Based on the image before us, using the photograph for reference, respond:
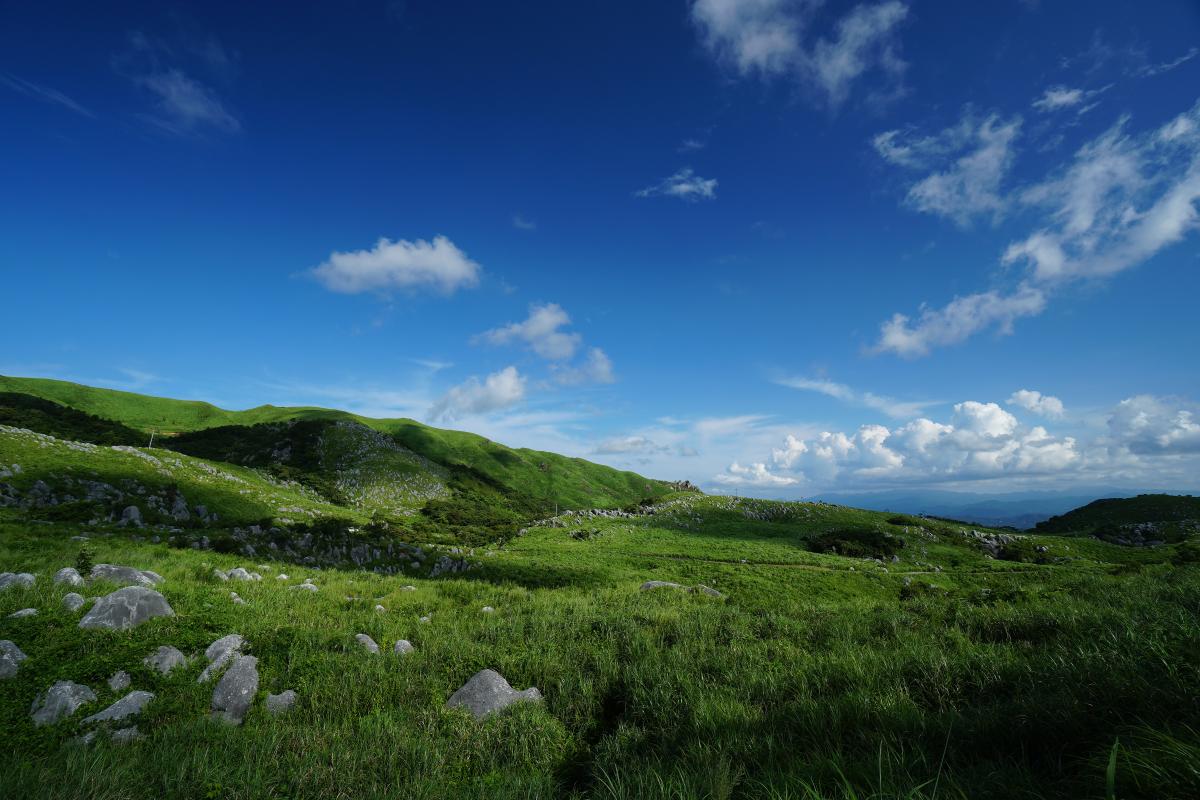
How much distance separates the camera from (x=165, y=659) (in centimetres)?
809

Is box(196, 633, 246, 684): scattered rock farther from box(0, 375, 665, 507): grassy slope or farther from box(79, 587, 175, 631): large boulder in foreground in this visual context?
box(0, 375, 665, 507): grassy slope

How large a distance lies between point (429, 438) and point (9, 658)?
153717 mm

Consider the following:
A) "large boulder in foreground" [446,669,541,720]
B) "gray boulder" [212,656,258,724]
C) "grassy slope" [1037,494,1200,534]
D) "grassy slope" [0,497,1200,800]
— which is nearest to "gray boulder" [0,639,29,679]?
"grassy slope" [0,497,1200,800]

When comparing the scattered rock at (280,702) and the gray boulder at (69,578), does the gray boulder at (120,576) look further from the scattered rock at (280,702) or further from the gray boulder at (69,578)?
the scattered rock at (280,702)

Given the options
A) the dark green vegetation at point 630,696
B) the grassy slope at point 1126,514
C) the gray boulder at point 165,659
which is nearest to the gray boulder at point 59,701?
the dark green vegetation at point 630,696

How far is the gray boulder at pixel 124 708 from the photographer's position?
645 cm

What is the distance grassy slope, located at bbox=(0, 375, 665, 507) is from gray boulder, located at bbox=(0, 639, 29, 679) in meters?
118

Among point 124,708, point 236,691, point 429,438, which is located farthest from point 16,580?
point 429,438

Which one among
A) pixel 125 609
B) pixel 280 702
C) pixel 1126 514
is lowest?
pixel 280 702

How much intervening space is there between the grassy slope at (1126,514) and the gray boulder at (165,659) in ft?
291

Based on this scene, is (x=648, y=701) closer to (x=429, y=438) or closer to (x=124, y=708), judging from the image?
(x=124, y=708)

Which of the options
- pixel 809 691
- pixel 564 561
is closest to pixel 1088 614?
pixel 809 691

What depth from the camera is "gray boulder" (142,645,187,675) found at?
790 cm

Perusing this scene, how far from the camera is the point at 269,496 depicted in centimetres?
4025
